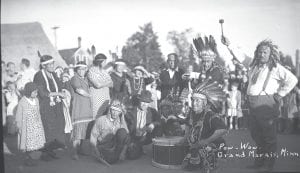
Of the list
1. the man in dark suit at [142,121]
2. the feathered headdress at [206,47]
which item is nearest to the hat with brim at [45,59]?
the man in dark suit at [142,121]

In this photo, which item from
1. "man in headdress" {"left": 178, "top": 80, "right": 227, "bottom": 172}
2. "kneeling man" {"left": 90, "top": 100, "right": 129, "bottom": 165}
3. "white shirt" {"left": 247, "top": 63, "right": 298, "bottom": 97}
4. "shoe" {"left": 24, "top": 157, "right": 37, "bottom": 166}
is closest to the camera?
"man in headdress" {"left": 178, "top": 80, "right": 227, "bottom": 172}

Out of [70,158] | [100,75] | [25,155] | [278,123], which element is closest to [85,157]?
[70,158]

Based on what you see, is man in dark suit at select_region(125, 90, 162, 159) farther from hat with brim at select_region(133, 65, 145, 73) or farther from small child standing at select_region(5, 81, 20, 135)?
small child standing at select_region(5, 81, 20, 135)

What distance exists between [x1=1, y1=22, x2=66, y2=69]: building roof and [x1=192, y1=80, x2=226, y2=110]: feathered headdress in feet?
7.25

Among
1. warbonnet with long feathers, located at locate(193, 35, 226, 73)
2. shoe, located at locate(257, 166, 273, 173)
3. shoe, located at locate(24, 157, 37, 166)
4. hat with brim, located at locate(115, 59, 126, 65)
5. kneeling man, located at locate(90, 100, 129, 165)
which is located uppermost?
warbonnet with long feathers, located at locate(193, 35, 226, 73)

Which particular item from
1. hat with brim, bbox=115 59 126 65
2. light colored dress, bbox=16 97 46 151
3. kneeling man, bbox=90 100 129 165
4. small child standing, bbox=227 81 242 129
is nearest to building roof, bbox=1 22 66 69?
light colored dress, bbox=16 97 46 151

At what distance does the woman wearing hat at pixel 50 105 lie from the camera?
5250mm

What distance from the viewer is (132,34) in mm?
5227

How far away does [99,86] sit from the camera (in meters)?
5.35

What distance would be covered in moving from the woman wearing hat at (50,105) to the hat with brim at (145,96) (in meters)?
1.29

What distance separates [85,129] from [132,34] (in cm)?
172

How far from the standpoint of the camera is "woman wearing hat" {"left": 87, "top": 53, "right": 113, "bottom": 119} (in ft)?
17.5

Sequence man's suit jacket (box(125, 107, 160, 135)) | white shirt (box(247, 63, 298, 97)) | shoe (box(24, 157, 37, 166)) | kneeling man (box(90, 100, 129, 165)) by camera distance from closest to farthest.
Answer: white shirt (box(247, 63, 298, 97))
kneeling man (box(90, 100, 129, 165))
shoe (box(24, 157, 37, 166))
man's suit jacket (box(125, 107, 160, 135))

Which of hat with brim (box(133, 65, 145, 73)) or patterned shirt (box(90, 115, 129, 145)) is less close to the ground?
hat with brim (box(133, 65, 145, 73))
